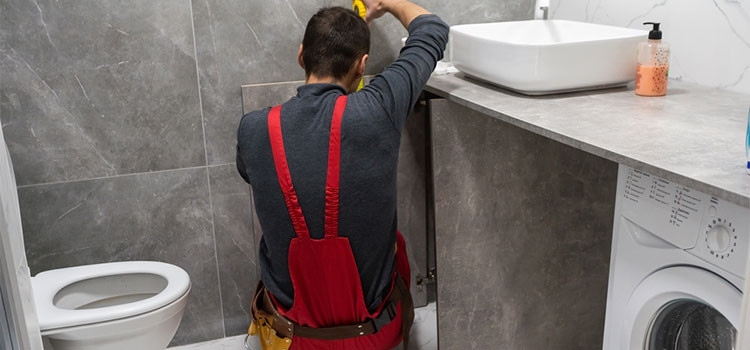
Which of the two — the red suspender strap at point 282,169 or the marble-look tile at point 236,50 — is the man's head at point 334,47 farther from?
the marble-look tile at point 236,50

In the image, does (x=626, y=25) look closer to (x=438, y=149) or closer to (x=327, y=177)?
(x=438, y=149)

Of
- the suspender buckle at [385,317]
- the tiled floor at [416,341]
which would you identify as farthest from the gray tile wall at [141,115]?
the suspender buckle at [385,317]

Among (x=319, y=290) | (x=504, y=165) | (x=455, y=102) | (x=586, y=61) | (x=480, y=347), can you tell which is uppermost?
(x=586, y=61)

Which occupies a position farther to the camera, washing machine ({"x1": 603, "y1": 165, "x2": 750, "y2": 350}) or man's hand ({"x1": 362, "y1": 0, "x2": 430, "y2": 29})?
man's hand ({"x1": 362, "y1": 0, "x2": 430, "y2": 29})

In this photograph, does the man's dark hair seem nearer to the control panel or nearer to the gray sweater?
the gray sweater

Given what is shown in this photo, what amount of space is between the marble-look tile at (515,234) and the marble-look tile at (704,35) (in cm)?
42

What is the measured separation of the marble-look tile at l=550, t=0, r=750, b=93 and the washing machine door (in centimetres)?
66

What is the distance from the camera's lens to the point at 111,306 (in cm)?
199

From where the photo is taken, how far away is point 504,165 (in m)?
2.16

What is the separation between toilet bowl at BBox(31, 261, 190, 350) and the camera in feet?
6.09

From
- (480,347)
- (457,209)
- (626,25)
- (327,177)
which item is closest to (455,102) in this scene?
(457,209)

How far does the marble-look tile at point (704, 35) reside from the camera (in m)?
1.84

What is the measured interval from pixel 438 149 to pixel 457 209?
0.20 metres

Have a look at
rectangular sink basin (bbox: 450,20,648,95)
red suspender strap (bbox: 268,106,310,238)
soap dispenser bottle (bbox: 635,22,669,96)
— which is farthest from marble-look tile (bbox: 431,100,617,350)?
red suspender strap (bbox: 268,106,310,238)
